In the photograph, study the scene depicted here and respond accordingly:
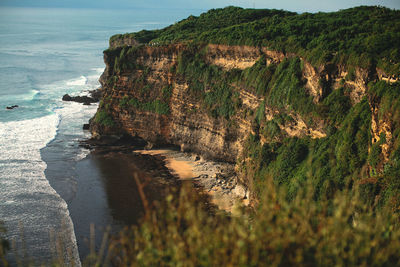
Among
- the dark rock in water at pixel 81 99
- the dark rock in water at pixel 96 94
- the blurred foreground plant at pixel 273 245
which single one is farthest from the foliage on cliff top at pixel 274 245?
the dark rock in water at pixel 96 94

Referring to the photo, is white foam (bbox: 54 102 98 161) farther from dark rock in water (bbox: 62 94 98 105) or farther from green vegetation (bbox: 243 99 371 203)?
green vegetation (bbox: 243 99 371 203)

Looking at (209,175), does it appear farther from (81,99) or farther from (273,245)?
(81,99)

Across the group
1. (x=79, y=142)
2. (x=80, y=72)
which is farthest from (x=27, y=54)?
(x=79, y=142)

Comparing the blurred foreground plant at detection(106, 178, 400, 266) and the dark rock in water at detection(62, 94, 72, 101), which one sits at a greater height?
the blurred foreground plant at detection(106, 178, 400, 266)

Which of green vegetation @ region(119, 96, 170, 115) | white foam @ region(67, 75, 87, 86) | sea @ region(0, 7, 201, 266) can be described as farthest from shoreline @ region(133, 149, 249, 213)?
white foam @ region(67, 75, 87, 86)

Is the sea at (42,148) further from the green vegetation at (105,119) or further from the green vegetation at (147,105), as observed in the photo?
the green vegetation at (147,105)

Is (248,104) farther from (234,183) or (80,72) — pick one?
(80,72)
